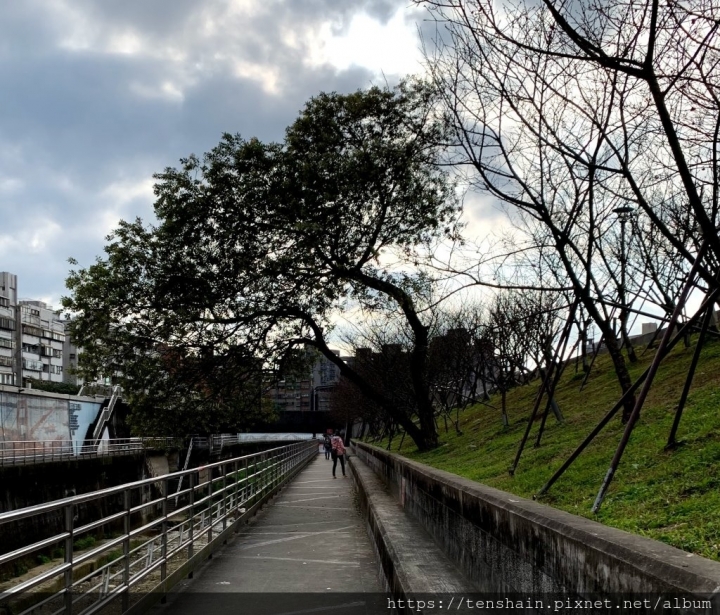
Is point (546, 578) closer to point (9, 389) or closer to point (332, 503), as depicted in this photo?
point (332, 503)

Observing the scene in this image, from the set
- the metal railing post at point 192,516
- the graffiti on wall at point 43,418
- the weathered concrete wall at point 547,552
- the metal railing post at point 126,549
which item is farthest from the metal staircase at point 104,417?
the weathered concrete wall at point 547,552

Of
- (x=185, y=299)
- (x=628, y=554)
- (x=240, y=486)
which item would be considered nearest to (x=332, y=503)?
(x=240, y=486)

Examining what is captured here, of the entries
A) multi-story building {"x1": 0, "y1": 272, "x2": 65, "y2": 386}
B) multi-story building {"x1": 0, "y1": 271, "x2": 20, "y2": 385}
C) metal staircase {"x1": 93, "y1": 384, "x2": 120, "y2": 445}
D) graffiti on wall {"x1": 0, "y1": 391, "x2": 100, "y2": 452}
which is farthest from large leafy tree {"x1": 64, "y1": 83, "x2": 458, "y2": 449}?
multi-story building {"x1": 0, "y1": 271, "x2": 20, "y2": 385}

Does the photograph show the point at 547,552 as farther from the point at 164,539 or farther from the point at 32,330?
the point at 32,330

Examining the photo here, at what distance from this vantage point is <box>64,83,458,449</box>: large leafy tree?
55.2ft

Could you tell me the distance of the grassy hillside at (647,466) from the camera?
5.23m

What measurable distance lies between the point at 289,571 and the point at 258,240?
9.47 meters

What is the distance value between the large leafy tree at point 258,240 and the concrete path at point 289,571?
506 cm

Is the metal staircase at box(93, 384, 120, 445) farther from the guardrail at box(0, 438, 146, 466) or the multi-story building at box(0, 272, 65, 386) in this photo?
the multi-story building at box(0, 272, 65, 386)

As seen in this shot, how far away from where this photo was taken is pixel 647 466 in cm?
752

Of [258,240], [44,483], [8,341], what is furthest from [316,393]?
[258,240]

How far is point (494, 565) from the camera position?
17.9ft

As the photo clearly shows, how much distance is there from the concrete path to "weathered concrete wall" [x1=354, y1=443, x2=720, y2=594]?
1285mm

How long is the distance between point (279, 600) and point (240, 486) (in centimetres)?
663
